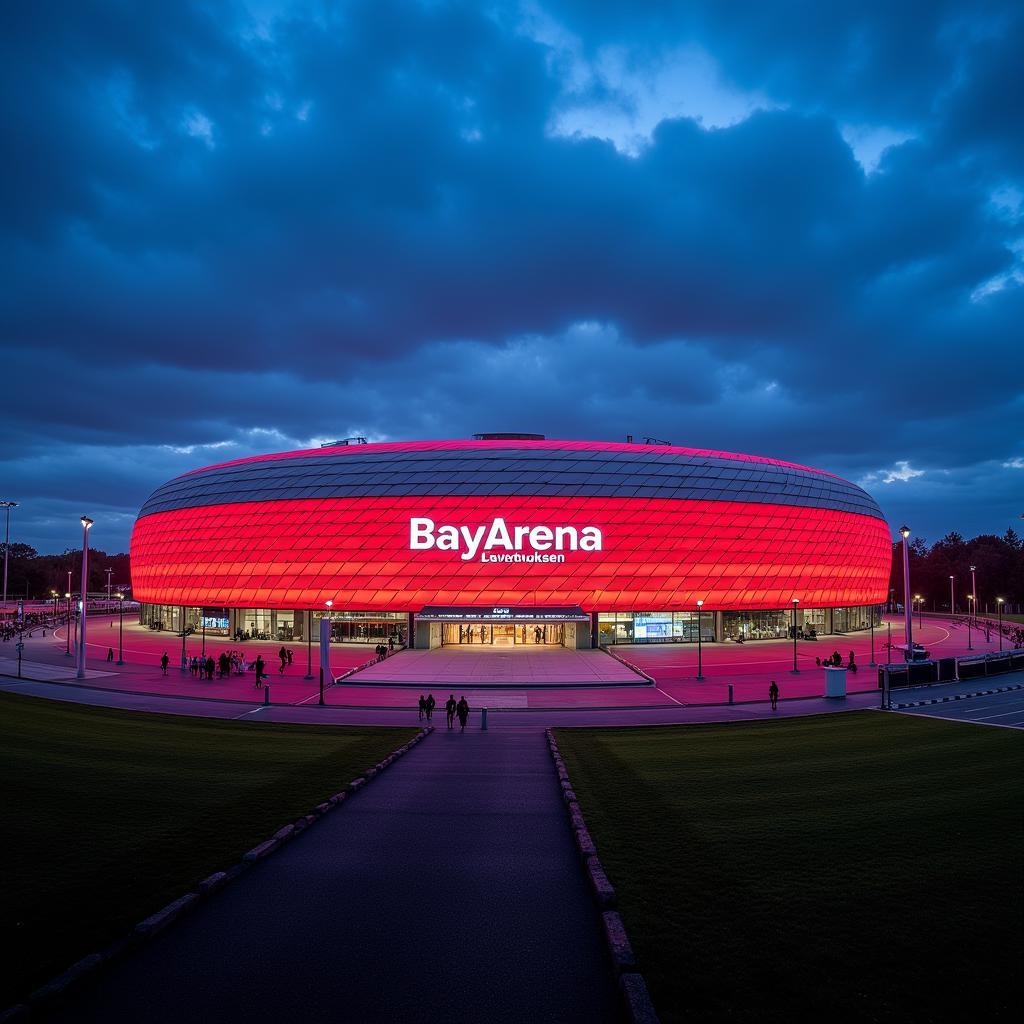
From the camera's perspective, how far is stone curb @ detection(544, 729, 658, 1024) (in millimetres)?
6484

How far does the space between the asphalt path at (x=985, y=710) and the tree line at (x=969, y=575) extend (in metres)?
108

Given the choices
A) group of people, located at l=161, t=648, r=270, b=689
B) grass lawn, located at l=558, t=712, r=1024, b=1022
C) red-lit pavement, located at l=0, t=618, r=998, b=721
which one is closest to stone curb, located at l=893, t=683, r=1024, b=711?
red-lit pavement, located at l=0, t=618, r=998, b=721

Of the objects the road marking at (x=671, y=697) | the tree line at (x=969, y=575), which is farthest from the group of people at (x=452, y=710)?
the tree line at (x=969, y=575)

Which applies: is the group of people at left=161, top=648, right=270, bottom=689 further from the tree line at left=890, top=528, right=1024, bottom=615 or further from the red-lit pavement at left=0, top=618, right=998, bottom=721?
the tree line at left=890, top=528, right=1024, bottom=615

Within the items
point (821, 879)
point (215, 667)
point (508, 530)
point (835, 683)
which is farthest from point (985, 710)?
point (215, 667)

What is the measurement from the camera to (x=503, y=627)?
209 ft

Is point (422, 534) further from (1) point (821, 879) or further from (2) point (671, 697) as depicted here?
(1) point (821, 879)

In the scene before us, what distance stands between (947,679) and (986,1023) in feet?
128

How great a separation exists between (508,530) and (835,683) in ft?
109

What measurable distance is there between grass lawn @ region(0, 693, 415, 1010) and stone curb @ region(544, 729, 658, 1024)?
6.08 m

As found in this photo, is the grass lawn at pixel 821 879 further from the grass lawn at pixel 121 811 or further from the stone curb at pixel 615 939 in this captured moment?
the grass lawn at pixel 121 811

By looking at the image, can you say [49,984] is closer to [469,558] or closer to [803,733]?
[803,733]

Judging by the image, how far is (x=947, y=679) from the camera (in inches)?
1503

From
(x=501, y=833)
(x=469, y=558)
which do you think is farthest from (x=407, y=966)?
(x=469, y=558)
